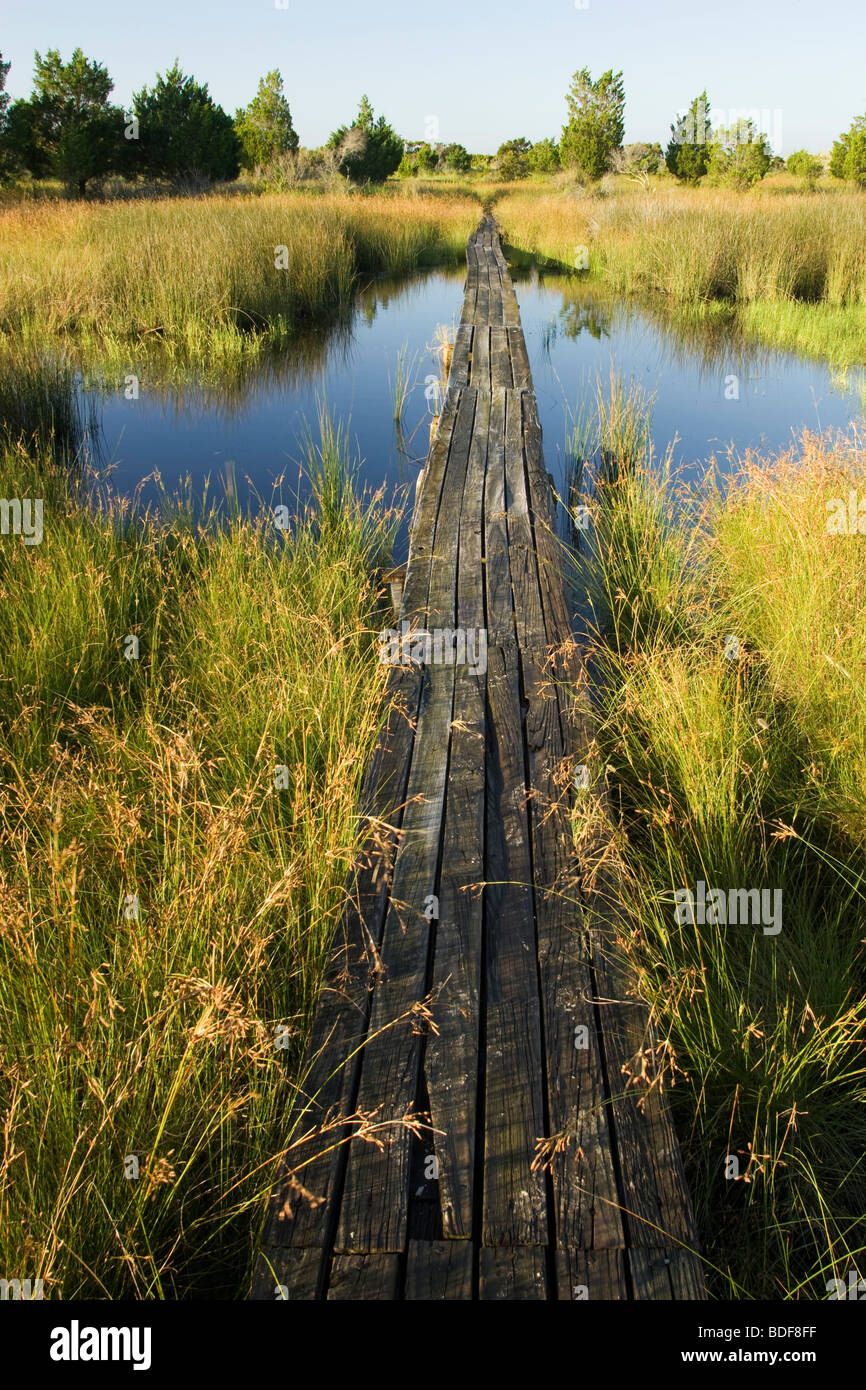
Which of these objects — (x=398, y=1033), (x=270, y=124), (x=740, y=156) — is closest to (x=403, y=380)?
(x=398, y=1033)

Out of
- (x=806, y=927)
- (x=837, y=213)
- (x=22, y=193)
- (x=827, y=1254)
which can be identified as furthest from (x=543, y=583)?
(x=22, y=193)

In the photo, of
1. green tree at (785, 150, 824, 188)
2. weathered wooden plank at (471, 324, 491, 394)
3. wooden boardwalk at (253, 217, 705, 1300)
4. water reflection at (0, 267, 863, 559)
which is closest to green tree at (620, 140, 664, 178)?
green tree at (785, 150, 824, 188)

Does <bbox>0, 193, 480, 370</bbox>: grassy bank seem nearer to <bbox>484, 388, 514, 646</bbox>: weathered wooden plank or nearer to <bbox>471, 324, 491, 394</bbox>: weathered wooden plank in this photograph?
<bbox>471, 324, 491, 394</bbox>: weathered wooden plank

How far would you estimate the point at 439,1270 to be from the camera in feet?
4.77

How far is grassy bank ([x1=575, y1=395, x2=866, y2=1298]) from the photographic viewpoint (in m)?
1.78

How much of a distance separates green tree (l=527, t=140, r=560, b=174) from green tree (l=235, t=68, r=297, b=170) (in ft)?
53.2

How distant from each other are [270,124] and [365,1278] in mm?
33962

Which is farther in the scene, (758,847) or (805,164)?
(805,164)

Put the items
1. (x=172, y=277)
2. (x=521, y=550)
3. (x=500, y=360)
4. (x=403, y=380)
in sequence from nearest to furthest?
(x=521, y=550) < (x=500, y=360) < (x=403, y=380) < (x=172, y=277)

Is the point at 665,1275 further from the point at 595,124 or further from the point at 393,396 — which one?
the point at 595,124

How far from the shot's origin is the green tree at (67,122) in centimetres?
2498

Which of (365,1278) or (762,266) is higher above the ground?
(762,266)
